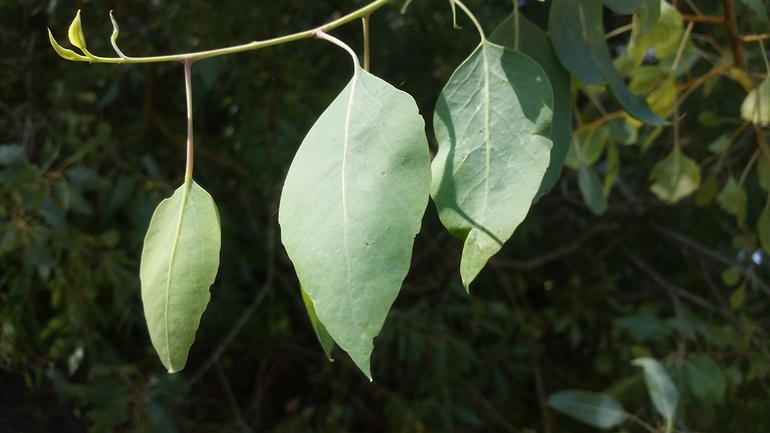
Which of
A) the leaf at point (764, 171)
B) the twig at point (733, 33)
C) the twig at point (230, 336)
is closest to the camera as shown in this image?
the twig at point (733, 33)

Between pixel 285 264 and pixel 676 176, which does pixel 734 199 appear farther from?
pixel 285 264

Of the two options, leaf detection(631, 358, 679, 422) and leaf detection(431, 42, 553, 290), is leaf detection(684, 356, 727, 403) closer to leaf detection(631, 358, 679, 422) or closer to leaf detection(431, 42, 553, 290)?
leaf detection(631, 358, 679, 422)

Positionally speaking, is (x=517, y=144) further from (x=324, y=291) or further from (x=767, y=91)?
(x=767, y=91)

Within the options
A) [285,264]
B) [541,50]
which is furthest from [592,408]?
[285,264]

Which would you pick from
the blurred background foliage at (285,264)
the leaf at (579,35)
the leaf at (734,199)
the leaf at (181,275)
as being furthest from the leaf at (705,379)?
the leaf at (181,275)

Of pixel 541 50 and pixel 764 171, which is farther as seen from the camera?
pixel 764 171

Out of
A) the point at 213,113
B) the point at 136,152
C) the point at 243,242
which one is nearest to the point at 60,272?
the point at 136,152

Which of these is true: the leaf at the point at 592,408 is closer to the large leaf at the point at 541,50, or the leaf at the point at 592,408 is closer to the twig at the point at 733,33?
the twig at the point at 733,33
